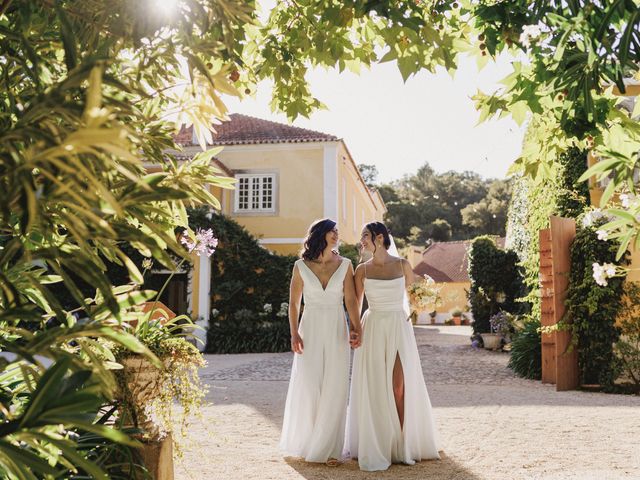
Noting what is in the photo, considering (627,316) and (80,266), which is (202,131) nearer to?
(80,266)

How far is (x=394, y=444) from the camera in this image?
465 cm

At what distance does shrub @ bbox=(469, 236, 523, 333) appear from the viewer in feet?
50.9

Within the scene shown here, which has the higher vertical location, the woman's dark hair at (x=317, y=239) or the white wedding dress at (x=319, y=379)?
the woman's dark hair at (x=317, y=239)

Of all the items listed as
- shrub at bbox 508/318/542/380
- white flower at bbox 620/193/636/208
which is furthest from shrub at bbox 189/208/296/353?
white flower at bbox 620/193/636/208

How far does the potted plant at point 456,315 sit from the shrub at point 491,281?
1546cm

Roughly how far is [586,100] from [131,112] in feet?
6.05

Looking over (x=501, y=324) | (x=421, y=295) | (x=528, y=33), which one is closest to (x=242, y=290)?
(x=501, y=324)

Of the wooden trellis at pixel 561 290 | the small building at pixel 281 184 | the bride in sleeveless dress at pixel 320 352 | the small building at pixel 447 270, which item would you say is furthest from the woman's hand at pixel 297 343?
the small building at pixel 447 270

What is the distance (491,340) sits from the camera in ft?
48.0

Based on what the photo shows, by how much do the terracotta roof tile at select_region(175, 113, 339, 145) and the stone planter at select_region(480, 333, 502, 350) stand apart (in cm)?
805

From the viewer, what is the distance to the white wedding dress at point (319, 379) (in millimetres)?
4672

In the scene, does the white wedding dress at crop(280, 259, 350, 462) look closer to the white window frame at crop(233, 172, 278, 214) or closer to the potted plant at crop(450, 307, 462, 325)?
the white window frame at crop(233, 172, 278, 214)

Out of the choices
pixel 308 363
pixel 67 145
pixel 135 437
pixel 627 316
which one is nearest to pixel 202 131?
pixel 67 145

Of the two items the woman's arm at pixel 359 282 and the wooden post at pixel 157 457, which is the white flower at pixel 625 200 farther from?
the wooden post at pixel 157 457
